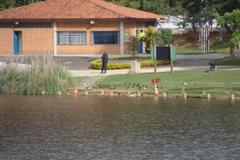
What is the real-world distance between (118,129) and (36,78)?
1461 centimetres

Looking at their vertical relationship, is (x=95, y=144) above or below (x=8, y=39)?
below

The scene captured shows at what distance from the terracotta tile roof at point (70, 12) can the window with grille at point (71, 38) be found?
185 cm

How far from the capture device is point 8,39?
78312mm

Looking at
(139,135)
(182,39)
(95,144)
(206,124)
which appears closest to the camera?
(95,144)

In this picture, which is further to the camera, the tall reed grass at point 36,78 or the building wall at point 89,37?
the building wall at point 89,37

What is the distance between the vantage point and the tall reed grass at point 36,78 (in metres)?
42.6

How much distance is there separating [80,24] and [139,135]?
49.3 m

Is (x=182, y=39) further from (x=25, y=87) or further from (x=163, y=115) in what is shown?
(x=163, y=115)

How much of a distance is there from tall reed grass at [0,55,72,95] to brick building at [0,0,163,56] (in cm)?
3048

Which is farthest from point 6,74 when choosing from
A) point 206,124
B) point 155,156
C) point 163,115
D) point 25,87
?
point 155,156

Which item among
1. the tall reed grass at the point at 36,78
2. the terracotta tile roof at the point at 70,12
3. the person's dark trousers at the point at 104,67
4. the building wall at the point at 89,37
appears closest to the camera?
the tall reed grass at the point at 36,78

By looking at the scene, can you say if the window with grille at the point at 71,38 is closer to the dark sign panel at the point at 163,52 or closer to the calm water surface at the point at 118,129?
the dark sign panel at the point at 163,52

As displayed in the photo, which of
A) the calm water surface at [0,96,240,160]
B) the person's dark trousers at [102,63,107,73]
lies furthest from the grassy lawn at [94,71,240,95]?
the person's dark trousers at [102,63,107,73]

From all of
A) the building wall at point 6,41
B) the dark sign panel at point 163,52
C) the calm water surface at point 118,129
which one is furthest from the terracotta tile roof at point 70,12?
the calm water surface at point 118,129
